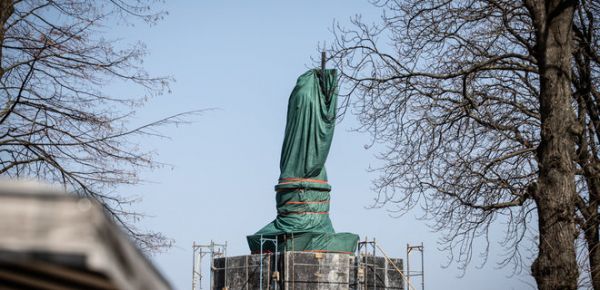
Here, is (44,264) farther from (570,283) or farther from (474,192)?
(474,192)

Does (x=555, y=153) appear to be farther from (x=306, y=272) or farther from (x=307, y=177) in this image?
(x=307, y=177)

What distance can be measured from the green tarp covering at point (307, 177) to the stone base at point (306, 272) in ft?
1.70

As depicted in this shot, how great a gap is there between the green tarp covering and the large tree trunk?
13.5m

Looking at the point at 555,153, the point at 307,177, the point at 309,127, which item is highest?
the point at 309,127

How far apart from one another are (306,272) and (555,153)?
13.7 m

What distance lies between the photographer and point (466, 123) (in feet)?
39.2

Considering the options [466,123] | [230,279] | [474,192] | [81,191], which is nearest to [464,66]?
[466,123]

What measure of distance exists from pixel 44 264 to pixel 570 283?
25.1 ft

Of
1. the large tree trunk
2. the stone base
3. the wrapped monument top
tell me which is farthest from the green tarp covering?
the large tree trunk

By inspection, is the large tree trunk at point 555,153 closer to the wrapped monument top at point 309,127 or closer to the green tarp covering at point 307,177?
the green tarp covering at point 307,177

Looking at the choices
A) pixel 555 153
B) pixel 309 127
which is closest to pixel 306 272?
pixel 309 127

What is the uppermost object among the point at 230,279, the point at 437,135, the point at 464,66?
the point at 464,66

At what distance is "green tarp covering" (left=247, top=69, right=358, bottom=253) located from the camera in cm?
2348

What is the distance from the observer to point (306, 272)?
22641 millimetres
